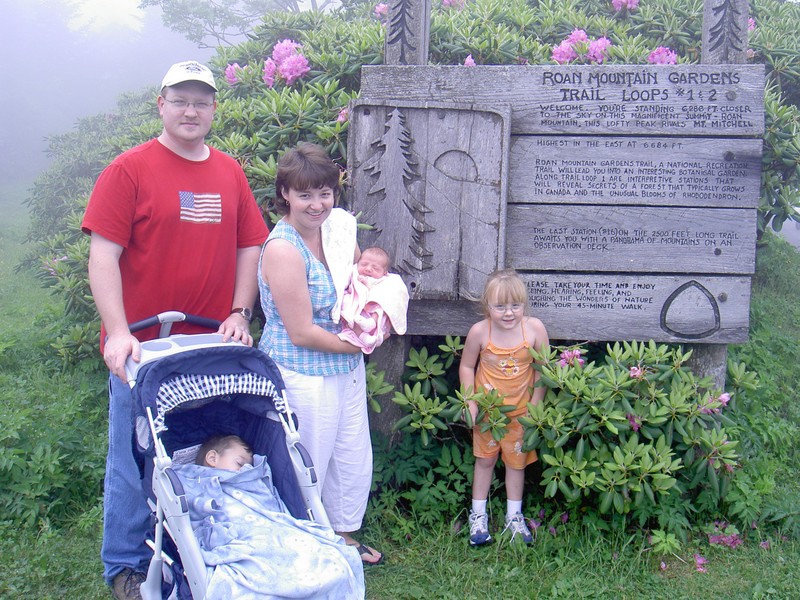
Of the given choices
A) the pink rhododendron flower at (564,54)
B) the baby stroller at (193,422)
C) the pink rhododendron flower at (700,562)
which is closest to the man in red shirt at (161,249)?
the baby stroller at (193,422)

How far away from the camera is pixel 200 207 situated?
3008mm

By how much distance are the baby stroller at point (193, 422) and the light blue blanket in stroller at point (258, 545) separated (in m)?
0.10

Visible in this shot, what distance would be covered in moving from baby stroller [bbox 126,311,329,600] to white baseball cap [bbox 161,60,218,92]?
905 mm

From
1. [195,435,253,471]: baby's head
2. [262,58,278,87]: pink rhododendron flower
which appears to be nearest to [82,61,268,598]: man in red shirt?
[195,435,253,471]: baby's head

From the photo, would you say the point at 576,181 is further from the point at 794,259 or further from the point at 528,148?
the point at 794,259

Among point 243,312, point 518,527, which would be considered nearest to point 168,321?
point 243,312

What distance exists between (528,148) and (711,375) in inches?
63.0

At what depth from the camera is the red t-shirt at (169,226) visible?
9.30 ft

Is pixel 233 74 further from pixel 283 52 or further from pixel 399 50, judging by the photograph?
pixel 399 50

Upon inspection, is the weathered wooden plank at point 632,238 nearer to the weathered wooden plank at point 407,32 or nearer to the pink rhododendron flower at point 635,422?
the pink rhododendron flower at point 635,422

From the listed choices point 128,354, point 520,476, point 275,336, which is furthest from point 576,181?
point 128,354

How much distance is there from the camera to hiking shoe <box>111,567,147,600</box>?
314 cm

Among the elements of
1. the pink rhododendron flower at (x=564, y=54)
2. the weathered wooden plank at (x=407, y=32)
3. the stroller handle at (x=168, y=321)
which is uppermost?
the pink rhododendron flower at (x=564, y=54)

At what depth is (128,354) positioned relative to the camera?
2.78m
